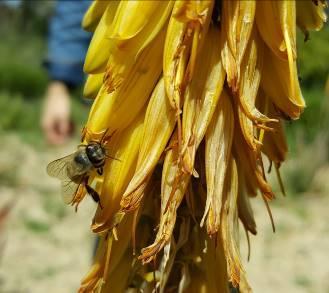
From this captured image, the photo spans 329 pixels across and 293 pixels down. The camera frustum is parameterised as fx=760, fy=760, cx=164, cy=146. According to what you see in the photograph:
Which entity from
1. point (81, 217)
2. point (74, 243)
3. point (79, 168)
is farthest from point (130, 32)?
point (81, 217)

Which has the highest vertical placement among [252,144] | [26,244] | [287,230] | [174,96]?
[174,96]

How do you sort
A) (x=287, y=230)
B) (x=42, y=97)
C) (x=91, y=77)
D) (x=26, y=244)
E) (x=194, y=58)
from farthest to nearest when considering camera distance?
(x=42, y=97) < (x=287, y=230) < (x=26, y=244) < (x=91, y=77) < (x=194, y=58)

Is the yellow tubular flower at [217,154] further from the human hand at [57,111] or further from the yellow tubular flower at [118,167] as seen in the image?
the human hand at [57,111]

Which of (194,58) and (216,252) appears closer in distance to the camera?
(194,58)

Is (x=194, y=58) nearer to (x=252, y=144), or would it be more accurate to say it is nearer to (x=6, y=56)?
(x=252, y=144)

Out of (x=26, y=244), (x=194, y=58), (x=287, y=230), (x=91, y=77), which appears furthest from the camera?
(x=287, y=230)

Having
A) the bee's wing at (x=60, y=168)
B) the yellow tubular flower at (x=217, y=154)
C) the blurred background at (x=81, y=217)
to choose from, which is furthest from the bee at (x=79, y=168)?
the blurred background at (x=81, y=217)

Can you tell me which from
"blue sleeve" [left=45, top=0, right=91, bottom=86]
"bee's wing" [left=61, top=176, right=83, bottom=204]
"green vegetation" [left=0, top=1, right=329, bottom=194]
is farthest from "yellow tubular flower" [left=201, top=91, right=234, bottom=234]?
"green vegetation" [left=0, top=1, right=329, bottom=194]

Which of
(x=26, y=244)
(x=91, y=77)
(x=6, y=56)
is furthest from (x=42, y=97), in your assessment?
(x=91, y=77)
